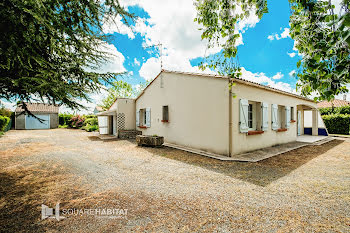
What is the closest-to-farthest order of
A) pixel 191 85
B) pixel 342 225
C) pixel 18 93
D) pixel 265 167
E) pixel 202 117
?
pixel 342 225
pixel 18 93
pixel 265 167
pixel 202 117
pixel 191 85

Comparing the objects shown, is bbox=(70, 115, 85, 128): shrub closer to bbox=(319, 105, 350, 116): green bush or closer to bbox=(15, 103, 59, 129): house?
bbox=(15, 103, 59, 129): house

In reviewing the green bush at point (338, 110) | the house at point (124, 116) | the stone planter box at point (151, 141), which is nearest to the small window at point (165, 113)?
the stone planter box at point (151, 141)

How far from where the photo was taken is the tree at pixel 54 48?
2438 mm

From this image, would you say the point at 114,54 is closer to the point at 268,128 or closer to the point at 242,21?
the point at 242,21

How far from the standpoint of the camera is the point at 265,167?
5.05 metres

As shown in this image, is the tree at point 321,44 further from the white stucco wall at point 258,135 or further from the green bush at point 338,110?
the green bush at point 338,110

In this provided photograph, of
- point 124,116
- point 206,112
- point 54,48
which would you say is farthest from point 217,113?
point 124,116

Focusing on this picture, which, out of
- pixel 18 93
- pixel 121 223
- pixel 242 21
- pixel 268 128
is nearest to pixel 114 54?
pixel 18 93

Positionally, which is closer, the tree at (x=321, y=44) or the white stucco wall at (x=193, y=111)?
the tree at (x=321, y=44)

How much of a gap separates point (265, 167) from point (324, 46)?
13.9 ft

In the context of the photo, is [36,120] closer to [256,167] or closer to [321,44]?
[256,167]

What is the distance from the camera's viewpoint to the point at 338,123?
14.7 m

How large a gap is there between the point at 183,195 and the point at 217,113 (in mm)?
4157

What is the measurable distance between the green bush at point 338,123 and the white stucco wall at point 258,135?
8.06 meters
